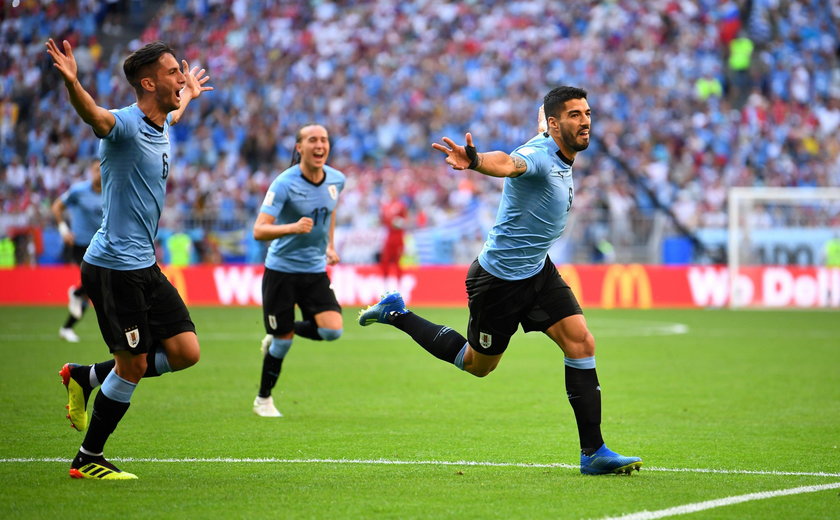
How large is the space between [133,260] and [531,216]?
2497 mm

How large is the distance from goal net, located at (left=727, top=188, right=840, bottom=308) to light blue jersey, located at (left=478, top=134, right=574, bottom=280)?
1954cm

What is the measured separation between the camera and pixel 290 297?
1092 centimetres

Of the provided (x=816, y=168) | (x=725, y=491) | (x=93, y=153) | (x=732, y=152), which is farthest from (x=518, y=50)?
(x=725, y=491)

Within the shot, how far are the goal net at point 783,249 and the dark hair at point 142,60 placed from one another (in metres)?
20.9

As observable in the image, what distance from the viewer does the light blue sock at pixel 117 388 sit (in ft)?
23.3

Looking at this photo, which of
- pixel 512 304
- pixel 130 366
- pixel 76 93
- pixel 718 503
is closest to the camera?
pixel 76 93

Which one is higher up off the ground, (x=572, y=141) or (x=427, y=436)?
(x=572, y=141)

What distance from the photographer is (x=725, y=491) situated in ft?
22.2

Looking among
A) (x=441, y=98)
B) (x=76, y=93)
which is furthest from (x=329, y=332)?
(x=441, y=98)

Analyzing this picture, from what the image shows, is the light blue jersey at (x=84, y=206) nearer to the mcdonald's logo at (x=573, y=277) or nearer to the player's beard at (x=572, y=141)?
the player's beard at (x=572, y=141)

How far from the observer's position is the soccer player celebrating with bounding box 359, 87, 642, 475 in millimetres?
7367

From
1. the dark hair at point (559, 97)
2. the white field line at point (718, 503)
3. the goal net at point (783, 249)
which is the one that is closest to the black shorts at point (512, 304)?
the dark hair at point (559, 97)

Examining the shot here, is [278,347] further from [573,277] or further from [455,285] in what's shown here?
[573,277]

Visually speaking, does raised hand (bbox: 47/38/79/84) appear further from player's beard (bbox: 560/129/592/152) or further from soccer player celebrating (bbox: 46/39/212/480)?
player's beard (bbox: 560/129/592/152)
